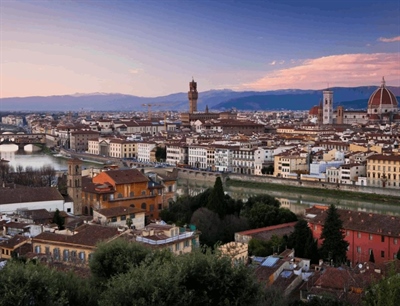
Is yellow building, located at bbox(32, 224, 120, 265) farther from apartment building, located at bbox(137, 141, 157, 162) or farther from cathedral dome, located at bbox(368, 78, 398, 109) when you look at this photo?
cathedral dome, located at bbox(368, 78, 398, 109)

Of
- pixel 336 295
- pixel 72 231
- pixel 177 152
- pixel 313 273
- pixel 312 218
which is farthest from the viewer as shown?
pixel 177 152

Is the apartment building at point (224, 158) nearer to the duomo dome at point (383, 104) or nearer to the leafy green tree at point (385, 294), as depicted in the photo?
the leafy green tree at point (385, 294)

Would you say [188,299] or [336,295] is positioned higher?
[188,299]

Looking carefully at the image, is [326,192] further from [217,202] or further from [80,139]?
[80,139]

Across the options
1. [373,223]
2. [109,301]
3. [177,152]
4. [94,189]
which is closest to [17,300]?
[109,301]

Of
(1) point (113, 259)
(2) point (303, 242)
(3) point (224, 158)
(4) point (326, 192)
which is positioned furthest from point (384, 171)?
(1) point (113, 259)

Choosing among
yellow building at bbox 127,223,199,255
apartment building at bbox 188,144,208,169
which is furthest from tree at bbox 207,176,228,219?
apartment building at bbox 188,144,208,169

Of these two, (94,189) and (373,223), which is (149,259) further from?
(94,189)

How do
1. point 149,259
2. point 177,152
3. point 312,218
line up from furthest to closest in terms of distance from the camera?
point 177,152, point 312,218, point 149,259
